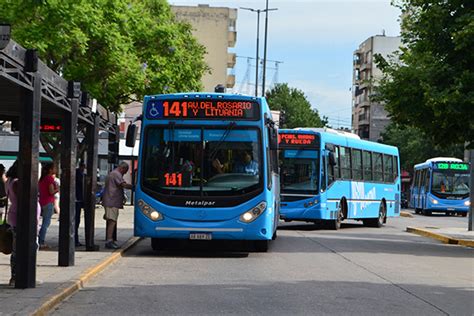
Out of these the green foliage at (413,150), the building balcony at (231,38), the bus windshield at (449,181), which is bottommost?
the bus windshield at (449,181)

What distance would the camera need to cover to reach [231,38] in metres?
111

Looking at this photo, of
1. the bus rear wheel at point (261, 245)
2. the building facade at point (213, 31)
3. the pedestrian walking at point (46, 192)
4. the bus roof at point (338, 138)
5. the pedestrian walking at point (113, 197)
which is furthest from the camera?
the building facade at point (213, 31)

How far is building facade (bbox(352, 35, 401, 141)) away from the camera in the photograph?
13300 cm

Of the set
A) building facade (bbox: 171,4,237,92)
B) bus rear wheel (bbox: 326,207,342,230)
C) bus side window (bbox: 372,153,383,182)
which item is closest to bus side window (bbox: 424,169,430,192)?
bus side window (bbox: 372,153,383,182)

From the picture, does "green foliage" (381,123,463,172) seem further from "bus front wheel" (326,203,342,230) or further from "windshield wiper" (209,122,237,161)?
"windshield wiper" (209,122,237,161)

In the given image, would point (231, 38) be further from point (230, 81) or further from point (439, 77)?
point (439, 77)

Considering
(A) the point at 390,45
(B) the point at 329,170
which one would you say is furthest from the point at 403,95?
(A) the point at 390,45

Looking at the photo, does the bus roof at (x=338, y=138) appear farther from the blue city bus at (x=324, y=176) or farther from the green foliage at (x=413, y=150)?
the green foliage at (x=413, y=150)

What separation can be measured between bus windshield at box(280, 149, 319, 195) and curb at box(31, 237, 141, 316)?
35.1 ft

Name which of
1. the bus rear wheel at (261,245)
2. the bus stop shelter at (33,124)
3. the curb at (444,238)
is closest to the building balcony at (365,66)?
the curb at (444,238)

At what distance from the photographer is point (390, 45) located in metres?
132

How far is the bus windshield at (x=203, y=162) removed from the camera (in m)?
19.6

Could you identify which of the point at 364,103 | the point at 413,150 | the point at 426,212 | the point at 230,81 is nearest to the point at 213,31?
the point at 230,81

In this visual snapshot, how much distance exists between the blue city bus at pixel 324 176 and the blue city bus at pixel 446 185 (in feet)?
75.9
